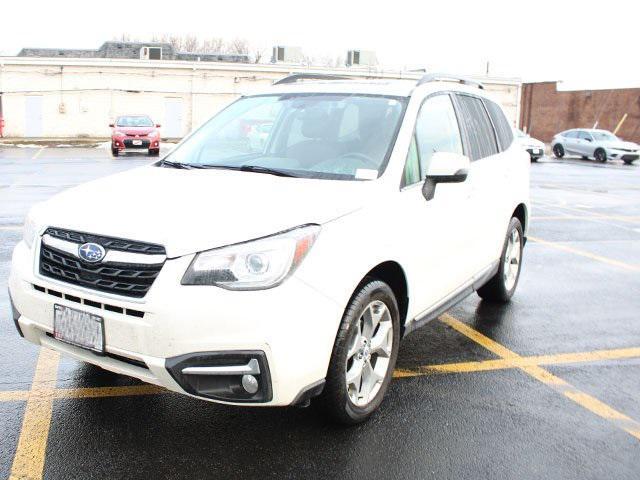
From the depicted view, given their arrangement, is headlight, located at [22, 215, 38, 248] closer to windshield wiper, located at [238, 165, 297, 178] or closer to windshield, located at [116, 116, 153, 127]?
windshield wiper, located at [238, 165, 297, 178]

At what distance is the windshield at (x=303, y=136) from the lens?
13.3 ft

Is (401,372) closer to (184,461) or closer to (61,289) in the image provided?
(184,461)

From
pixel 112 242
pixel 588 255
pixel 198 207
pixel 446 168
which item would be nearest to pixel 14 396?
pixel 112 242

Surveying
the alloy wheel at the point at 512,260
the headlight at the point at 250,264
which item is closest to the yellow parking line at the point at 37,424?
the headlight at the point at 250,264

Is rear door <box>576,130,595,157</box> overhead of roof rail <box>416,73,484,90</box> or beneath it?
beneath

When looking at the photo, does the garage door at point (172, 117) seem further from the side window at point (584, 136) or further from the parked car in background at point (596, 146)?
the side window at point (584, 136)

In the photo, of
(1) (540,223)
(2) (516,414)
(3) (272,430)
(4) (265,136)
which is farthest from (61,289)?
(1) (540,223)

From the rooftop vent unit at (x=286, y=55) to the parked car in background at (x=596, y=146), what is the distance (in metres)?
21.6

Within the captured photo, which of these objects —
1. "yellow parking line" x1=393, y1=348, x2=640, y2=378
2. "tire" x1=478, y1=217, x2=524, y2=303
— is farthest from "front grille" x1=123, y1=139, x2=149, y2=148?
"yellow parking line" x1=393, y1=348, x2=640, y2=378

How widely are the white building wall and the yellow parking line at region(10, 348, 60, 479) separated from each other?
115ft

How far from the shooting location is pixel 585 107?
46.4m

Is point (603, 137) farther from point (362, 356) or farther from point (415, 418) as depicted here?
point (362, 356)

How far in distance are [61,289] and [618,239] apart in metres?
8.88

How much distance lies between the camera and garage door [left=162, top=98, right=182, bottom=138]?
133ft
